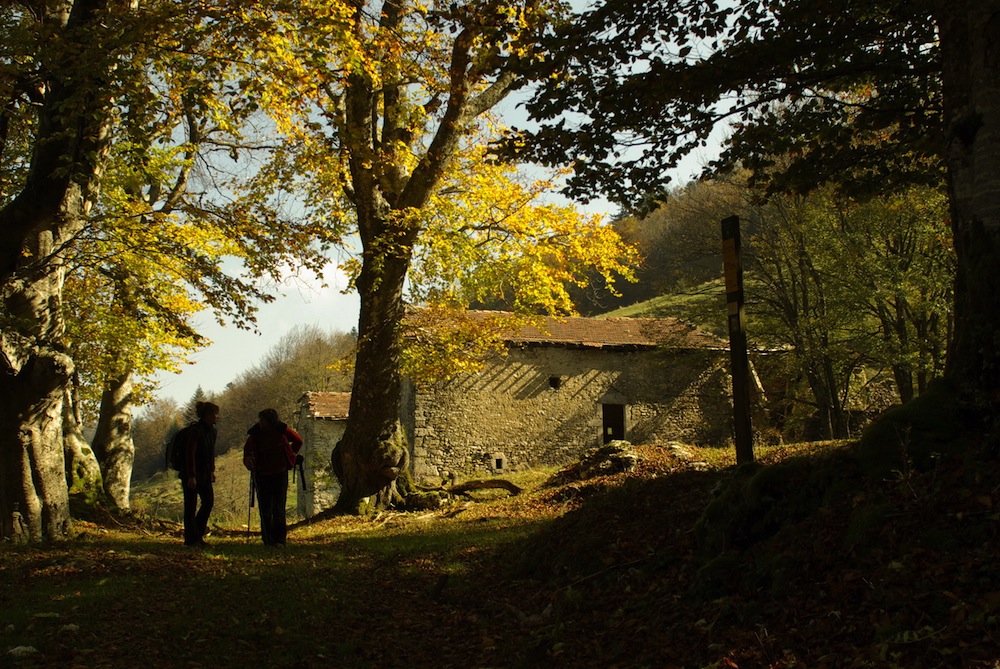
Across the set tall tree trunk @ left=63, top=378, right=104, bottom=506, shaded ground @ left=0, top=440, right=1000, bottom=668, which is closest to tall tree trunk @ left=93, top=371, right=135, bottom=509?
tall tree trunk @ left=63, top=378, right=104, bottom=506

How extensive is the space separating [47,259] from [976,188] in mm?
9974

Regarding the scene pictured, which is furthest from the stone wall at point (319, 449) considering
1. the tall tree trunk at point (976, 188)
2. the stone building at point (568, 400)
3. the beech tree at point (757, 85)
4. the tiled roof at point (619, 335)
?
the tall tree trunk at point (976, 188)

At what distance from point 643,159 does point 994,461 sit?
158 inches

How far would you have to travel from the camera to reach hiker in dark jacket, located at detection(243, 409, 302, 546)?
30.3 feet

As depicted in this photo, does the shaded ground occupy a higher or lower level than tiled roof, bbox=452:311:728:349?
lower

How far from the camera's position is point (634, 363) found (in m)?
27.8

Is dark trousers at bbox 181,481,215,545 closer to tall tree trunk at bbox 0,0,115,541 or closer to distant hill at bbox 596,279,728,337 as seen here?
tall tree trunk at bbox 0,0,115,541

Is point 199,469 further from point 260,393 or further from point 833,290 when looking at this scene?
point 260,393

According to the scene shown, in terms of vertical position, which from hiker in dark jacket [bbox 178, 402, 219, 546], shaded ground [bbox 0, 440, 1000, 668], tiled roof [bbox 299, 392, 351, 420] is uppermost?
tiled roof [bbox 299, 392, 351, 420]

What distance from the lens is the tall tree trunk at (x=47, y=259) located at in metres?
7.66

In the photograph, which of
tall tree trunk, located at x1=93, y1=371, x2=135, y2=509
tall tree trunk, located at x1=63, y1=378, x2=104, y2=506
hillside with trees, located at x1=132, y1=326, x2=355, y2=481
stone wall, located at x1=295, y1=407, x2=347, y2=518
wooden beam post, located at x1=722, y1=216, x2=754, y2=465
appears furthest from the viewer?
hillside with trees, located at x1=132, y1=326, x2=355, y2=481

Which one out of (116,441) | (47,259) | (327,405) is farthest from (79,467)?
(327,405)

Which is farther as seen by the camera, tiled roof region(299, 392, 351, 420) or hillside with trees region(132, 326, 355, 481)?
hillside with trees region(132, 326, 355, 481)

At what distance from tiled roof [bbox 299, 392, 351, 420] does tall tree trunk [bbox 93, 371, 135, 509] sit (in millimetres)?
12361
